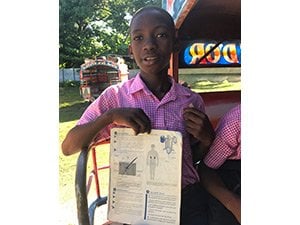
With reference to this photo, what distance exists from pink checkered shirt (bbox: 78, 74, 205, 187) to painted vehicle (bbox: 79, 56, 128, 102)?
5.01m

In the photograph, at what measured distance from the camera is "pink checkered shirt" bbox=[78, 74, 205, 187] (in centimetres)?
128

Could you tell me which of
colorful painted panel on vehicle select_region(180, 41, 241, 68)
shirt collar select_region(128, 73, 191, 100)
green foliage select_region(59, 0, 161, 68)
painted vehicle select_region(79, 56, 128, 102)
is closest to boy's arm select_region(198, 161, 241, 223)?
shirt collar select_region(128, 73, 191, 100)

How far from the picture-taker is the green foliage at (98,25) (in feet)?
23.4

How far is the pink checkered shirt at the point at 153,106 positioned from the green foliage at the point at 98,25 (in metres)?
5.56

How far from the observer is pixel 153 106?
51.4 inches

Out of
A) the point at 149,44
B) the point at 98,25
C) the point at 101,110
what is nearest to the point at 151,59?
the point at 149,44

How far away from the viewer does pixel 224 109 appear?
101 inches

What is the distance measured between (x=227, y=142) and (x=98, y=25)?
25.5 ft

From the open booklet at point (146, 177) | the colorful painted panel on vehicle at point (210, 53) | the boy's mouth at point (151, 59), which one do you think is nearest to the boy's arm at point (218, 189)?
the open booklet at point (146, 177)

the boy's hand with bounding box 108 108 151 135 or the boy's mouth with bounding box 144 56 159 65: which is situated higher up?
the boy's mouth with bounding box 144 56 159 65

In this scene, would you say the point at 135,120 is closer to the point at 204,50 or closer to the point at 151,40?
the point at 151,40

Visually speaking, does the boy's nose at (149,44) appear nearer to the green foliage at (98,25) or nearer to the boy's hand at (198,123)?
the boy's hand at (198,123)

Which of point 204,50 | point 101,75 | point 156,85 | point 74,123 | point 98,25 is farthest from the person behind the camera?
point 98,25

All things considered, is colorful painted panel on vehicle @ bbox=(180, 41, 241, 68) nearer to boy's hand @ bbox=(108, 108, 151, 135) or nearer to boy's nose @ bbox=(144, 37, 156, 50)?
boy's nose @ bbox=(144, 37, 156, 50)
